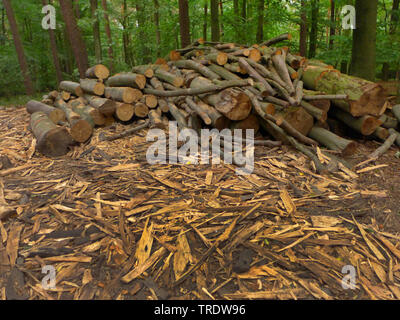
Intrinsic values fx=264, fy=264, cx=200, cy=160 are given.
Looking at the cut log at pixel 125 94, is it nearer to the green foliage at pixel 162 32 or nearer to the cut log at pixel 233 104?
the cut log at pixel 233 104

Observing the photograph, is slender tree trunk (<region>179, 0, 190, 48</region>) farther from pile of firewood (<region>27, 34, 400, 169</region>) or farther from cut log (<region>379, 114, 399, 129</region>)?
cut log (<region>379, 114, 399, 129</region>)

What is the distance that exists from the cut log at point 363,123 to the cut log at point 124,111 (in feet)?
15.1

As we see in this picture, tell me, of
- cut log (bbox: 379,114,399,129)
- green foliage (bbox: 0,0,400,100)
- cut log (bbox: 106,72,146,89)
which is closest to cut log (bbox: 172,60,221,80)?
cut log (bbox: 106,72,146,89)

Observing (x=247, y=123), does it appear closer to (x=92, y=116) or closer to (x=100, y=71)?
(x=92, y=116)

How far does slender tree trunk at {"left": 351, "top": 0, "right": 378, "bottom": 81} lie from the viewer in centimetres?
643

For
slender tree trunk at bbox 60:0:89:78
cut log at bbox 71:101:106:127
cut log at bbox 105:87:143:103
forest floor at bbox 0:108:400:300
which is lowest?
forest floor at bbox 0:108:400:300

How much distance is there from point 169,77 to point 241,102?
222 centimetres

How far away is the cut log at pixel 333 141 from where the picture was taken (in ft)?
15.2

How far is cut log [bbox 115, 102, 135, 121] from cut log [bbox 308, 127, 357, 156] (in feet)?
13.1

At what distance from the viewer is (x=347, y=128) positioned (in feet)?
18.3

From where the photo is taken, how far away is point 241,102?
500 cm

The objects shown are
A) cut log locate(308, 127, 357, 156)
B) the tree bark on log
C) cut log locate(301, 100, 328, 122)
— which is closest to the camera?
cut log locate(308, 127, 357, 156)
